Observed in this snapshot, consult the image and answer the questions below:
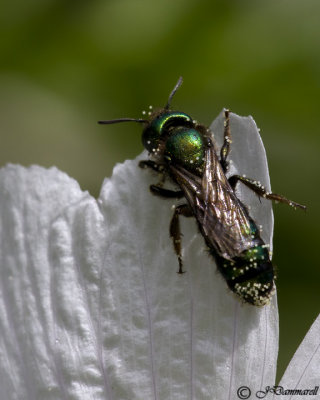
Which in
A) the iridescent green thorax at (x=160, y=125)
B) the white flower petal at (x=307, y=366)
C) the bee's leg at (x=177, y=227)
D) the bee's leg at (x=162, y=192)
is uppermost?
the iridescent green thorax at (x=160, y=125)

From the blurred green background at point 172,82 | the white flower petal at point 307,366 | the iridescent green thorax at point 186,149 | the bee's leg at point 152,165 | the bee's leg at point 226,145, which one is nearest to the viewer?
the white flower petal at point 307,366

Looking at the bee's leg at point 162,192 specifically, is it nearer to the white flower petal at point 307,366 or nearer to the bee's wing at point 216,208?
the bee's wing at point 216,208

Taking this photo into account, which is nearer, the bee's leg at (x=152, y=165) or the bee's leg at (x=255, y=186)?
the bee's leg at (x=255, y=186)

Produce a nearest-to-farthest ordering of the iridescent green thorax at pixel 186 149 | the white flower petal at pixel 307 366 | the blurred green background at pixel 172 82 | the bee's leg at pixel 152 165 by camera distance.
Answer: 1. the white flower petal at pixel 307 366
2. the bee's leg at pixel 152 165
3. the iridescent green thorax at pixel 186 149
4. the blurred green background at pixel 172 82

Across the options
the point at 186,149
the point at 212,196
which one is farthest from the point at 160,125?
the point at 212,196

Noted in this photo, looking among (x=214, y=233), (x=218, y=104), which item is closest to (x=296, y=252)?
(x=218, y=104)

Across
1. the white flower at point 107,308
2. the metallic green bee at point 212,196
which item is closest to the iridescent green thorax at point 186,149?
the metallic green bee at point 212,196
